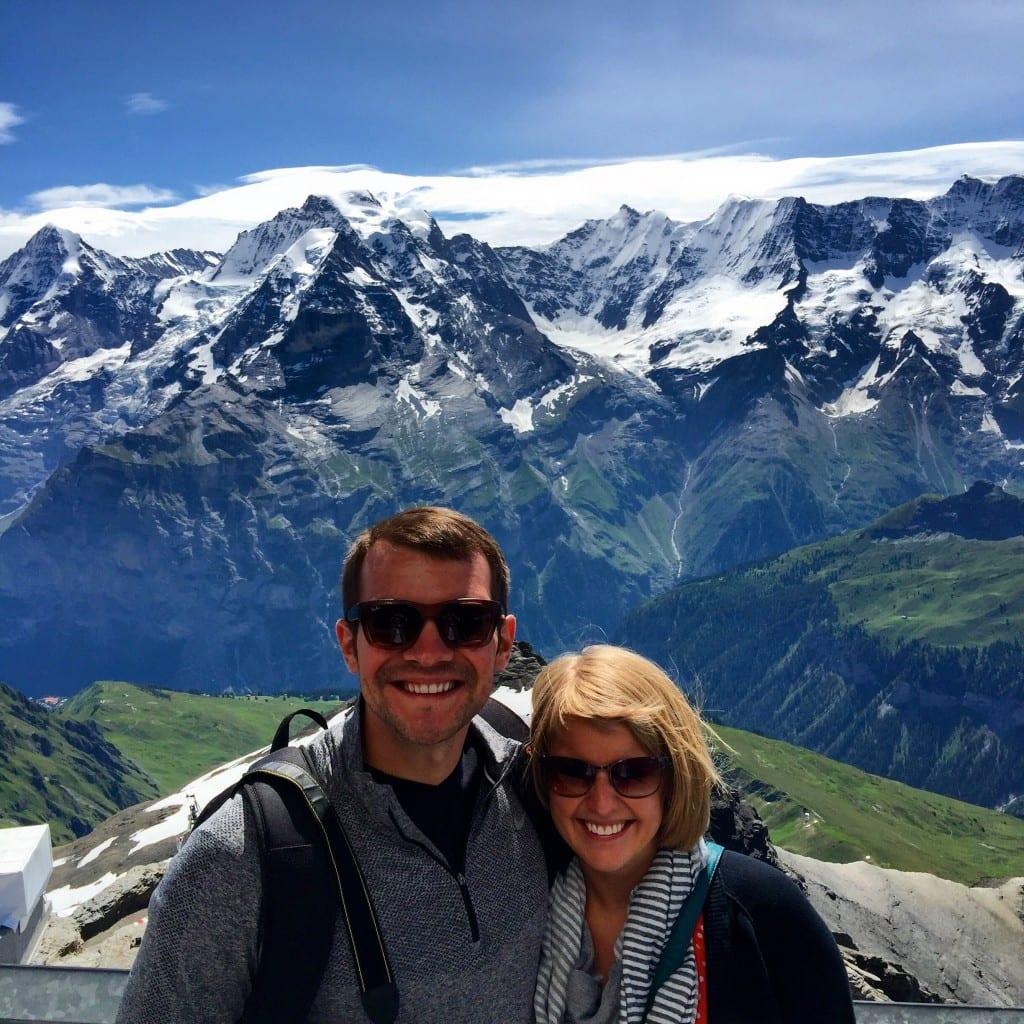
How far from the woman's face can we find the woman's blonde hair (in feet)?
0.26

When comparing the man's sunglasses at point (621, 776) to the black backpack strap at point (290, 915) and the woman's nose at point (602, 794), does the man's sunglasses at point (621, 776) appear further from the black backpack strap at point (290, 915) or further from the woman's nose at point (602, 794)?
the black backpack strap at point (290, 915)

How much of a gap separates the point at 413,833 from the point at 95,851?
9819 centimetres

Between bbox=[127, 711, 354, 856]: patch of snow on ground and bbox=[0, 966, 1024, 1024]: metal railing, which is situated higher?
bbox=[0, 966, 1024, 1024]: metal railing

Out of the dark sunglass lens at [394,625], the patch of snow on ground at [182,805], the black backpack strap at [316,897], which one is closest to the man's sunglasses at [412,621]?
the dark sunglass lens at [394,625]

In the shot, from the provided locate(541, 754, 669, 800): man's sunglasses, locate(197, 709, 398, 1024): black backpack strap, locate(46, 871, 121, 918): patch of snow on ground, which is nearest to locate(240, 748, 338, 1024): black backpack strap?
locate(197, 709, 398, 1024): black backpack strap

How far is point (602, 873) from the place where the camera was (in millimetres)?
9406

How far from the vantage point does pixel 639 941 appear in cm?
884

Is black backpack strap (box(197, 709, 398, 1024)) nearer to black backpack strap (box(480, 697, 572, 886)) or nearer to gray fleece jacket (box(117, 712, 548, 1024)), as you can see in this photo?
gray fleece jacket (box(117, 712, 548, 1024))

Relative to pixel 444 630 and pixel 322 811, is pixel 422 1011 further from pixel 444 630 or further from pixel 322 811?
pixel 444 630

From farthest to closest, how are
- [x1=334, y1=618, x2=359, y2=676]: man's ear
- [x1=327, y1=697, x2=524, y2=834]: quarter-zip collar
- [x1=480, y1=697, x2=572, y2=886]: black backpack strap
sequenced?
[x1=334, y1=618, x2=359, y2=676]: man's ear
[x1=480, y1=697, x2=572, y2=886]: black backpack strap
[x1=327, y1=697, x2=524, y2=834]: quarter-zip collar

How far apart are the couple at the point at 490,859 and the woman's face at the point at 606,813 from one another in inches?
0.6

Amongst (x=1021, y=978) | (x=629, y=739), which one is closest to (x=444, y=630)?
(x=629, y=739)

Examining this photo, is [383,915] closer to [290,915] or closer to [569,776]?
[290,915]

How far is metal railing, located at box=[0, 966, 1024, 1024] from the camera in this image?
937cm
